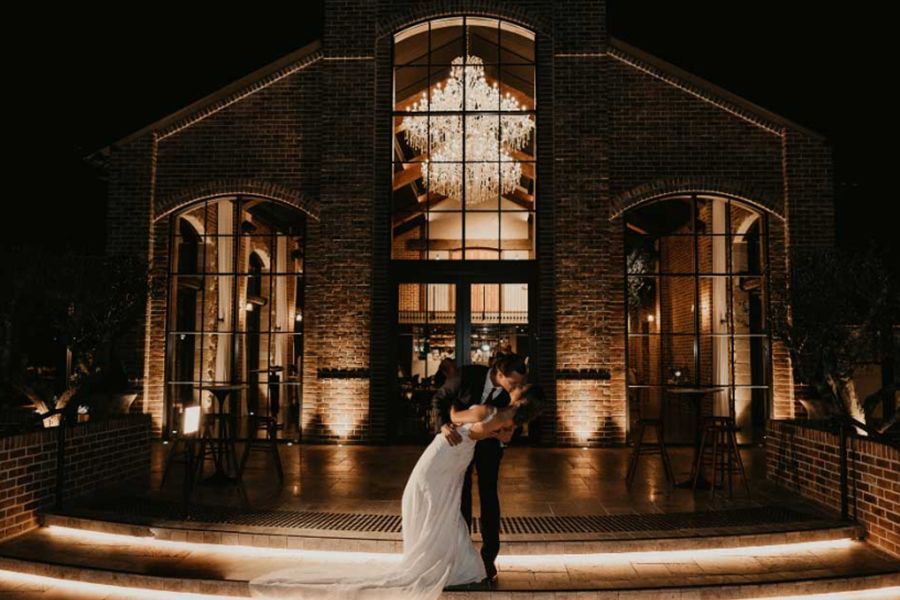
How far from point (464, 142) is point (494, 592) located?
26.2 feet

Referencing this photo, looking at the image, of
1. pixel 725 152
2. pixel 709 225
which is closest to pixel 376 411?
pixel 709 225

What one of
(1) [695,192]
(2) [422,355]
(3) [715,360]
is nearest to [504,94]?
(1) [695,192]

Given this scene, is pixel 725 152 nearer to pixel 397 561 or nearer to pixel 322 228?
pixel 322 228

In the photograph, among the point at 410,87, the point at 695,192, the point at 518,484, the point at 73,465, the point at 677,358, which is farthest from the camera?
the point at 410,87

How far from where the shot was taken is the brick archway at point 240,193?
11.3 metres

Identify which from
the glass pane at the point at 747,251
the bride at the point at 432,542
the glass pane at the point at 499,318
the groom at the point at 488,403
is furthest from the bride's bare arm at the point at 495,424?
the glass pane at the point at 747,251

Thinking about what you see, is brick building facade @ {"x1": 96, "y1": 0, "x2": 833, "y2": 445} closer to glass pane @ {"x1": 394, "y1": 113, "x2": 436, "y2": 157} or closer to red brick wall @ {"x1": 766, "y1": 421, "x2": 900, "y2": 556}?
glass pane @ {"x1": 394, "y1": 113, "x2": 436, "y2": 157}

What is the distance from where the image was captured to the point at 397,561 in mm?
5219

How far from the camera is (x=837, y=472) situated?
6621 mm

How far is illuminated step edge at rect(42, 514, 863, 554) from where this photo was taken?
568 centimetres

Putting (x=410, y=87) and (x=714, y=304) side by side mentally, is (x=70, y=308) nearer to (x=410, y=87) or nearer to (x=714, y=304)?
(x=410, y=87)

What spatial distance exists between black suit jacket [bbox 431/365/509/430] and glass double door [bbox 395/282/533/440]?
5.53 m

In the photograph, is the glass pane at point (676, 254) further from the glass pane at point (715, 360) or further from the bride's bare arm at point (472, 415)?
the bride's bare arm at point (472, 415)

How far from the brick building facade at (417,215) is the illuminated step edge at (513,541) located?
4.70m
